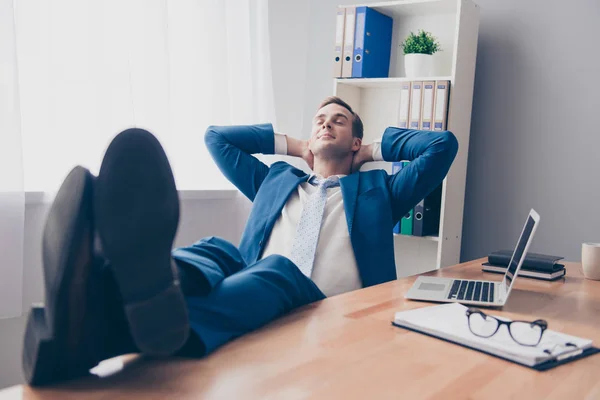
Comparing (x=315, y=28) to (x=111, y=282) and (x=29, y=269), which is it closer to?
(x=29, y=269)

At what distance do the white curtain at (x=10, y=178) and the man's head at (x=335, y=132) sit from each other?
106cm

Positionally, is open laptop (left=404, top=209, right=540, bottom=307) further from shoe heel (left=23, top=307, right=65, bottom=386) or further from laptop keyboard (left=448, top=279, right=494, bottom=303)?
shoe heel (left=23, top=307, right=65, bottom=386)

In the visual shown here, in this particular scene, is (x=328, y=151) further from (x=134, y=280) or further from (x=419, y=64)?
(x=134, y=280)

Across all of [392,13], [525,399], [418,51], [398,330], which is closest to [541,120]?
[418,51]

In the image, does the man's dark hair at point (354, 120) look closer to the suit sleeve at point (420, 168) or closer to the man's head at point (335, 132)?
the man's head at point (335, 132)

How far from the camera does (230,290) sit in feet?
3.67

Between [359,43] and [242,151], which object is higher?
[359,43]

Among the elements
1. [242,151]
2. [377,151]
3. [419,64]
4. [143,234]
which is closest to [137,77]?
[242,151]

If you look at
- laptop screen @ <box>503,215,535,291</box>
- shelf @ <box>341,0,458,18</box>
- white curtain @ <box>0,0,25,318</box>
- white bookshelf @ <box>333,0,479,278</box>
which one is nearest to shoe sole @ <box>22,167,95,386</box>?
laptop screen @ <box>503,215,535,291</box>

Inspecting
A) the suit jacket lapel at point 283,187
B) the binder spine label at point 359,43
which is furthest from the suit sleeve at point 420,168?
the binder spine label at point 359,43

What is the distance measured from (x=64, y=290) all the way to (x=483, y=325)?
758 mm

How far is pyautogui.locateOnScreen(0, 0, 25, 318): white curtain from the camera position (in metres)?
1.96

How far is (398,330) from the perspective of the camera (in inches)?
45.4

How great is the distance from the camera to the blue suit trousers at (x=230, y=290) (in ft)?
3.42
